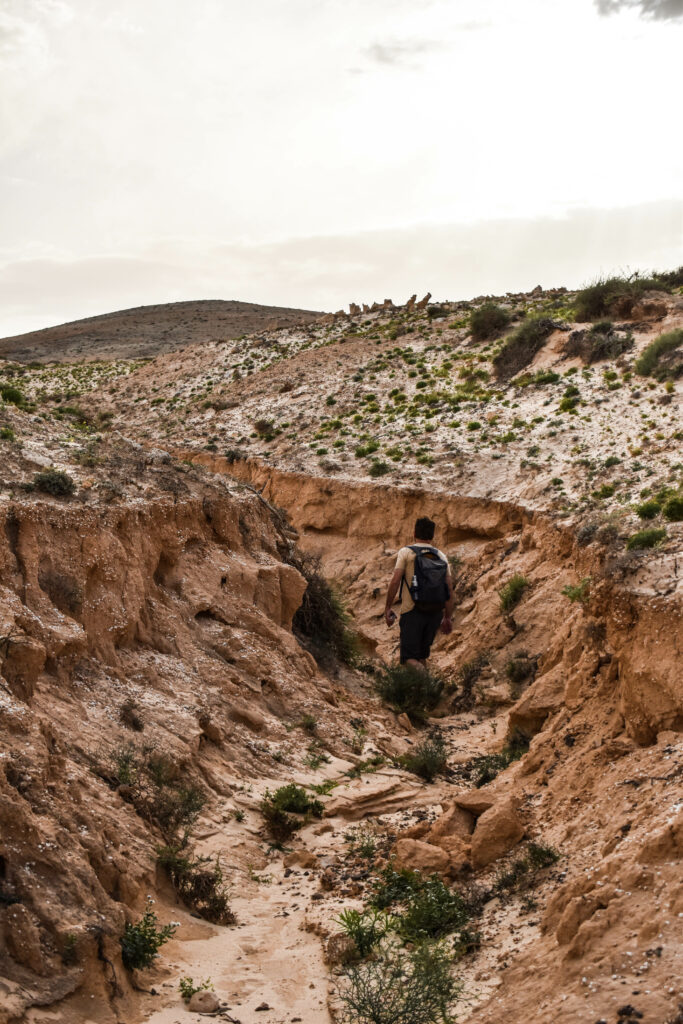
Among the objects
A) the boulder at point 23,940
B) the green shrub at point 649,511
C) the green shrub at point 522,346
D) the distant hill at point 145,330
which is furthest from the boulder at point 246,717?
the distant hill at point 145,330

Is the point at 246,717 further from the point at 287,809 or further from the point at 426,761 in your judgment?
the point at 426,761

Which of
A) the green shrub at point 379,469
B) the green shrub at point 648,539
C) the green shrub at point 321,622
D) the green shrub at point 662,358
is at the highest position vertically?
the green shrub at point 662,358

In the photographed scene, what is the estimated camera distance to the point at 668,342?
2314cm

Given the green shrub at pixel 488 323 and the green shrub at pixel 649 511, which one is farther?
the green shrub at pixel 488 323

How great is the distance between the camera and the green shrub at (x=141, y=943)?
19.2 feet

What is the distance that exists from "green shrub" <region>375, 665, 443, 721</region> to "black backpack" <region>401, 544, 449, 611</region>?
6.45ft

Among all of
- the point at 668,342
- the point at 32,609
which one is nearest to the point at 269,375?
the point at 668,342

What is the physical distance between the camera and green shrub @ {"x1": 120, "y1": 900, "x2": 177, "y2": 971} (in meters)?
5.86

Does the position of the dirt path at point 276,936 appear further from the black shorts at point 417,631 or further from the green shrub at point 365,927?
the black shorts at point 417,631

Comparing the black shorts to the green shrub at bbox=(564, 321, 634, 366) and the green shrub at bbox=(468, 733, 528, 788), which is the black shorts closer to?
the green shrub at bbox=(468, 733, 528, 788)

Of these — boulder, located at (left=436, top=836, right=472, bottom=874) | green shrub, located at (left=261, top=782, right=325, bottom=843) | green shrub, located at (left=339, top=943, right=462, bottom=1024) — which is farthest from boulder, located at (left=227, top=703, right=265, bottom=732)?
green shrub, located at (left=339, top=943, right=462, bottom=1024)

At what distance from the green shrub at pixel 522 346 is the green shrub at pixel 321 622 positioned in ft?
42.9

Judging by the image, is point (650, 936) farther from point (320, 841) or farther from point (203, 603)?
point (203, 603)

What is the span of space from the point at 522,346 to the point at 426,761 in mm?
18536
